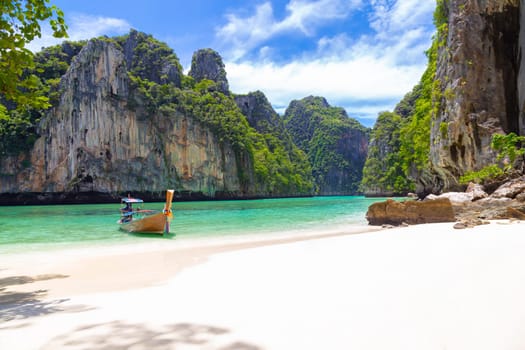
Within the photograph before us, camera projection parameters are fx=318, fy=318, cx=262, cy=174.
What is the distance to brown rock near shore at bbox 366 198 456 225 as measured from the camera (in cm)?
1329

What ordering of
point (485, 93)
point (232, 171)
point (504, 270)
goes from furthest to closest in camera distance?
point (232, 171)
point (485, 93)
point (504, 270)

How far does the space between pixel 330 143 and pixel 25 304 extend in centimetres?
15635

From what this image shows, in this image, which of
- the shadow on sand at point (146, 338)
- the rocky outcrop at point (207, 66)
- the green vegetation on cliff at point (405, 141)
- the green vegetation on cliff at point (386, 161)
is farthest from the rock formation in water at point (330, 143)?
the shadow on sand at point (146, 338)

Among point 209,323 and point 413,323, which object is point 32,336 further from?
point 413,323

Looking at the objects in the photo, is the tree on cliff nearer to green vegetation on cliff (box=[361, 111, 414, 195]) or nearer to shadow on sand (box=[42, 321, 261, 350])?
shadow on sand (box=[42, 321, 261, 350])

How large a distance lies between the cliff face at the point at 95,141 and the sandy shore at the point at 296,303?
4868 cm

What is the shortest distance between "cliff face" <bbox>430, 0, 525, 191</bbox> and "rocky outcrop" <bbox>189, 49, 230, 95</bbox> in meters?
76.2

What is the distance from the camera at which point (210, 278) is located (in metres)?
5.34

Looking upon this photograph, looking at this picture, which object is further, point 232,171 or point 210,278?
point 232,171

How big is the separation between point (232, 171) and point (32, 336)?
217ft

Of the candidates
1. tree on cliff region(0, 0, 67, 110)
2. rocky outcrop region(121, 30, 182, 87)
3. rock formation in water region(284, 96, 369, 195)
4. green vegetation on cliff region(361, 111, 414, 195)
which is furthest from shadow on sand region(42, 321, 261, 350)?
rock formation in water region(284, 96, 369, 195)

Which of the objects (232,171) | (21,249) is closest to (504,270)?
(21,249)

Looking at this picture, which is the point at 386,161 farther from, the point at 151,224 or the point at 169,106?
the point at 151,224

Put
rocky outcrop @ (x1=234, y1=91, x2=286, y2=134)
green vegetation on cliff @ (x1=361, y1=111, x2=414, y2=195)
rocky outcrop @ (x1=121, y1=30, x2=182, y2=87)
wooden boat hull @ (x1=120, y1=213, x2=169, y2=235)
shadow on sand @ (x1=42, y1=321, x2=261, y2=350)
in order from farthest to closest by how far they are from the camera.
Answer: rocky outcrop @ (x1=234, y1=91, x2=286, y2=134)
rocky outcrop @ (x1=121, y1=30, x2=182, y2=87)
green vegetation on cliff @ (x1=361, y1=111, x2=414, y2=195)
wooden boat hull @ (x1=120, y1=213, x2=169, y2=235)
shadow on sand @ (x1=42, y1=321, x2=261, y2=350)
